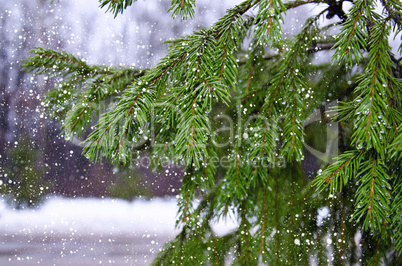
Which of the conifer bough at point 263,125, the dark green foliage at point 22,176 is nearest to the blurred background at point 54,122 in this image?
the dark green foliage at point 22,176

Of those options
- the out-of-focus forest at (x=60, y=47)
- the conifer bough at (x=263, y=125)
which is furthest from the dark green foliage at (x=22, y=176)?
the conifer bough at (x=263, y=125)

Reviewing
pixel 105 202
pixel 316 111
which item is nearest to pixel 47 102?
pixel 316 111

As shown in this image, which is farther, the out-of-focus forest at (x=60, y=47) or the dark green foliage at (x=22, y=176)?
the dark green foliage at (x=22, y=176)

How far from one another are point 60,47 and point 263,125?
161 inches

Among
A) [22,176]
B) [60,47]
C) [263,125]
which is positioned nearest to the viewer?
[263,125]

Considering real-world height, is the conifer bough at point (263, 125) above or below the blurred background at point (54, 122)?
below

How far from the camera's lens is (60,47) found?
4.21 meters

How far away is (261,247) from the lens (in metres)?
0.74

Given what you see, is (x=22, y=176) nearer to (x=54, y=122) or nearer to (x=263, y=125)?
(x=54, y=122)

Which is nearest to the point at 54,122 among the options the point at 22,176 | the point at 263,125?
the point at 22,176

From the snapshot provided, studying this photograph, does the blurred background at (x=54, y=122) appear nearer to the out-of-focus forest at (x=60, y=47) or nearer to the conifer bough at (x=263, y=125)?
the out-of-focus forest at (x=60, y=47)

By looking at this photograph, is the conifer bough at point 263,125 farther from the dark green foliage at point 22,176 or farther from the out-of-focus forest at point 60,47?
the dark green foliage at point 22,176

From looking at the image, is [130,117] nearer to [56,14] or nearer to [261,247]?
[261,247]

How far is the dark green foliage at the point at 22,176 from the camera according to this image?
4457 millimetres
